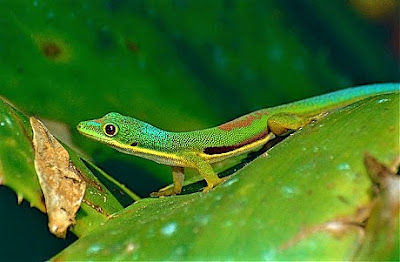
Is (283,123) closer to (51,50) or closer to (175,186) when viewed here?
(175,186)

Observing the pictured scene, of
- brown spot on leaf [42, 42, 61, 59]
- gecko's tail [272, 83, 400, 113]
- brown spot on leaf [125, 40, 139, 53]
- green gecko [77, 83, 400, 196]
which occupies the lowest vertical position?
green gecko [77, 83, 400, 196]

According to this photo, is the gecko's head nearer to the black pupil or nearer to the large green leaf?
the black pupil

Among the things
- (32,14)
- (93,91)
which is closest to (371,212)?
(93,91)

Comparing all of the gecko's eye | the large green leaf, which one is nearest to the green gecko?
the gecko's eye

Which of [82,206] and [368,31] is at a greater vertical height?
[368,31]

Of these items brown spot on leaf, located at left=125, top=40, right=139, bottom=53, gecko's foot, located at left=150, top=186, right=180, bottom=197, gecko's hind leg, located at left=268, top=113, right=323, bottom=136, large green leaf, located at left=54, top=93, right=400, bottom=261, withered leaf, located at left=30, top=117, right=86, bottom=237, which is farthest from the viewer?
gecko's hind leg, located at left=268, top=113, right=323, bottom=136

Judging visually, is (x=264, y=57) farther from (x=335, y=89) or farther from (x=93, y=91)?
(x=93, y=91)
